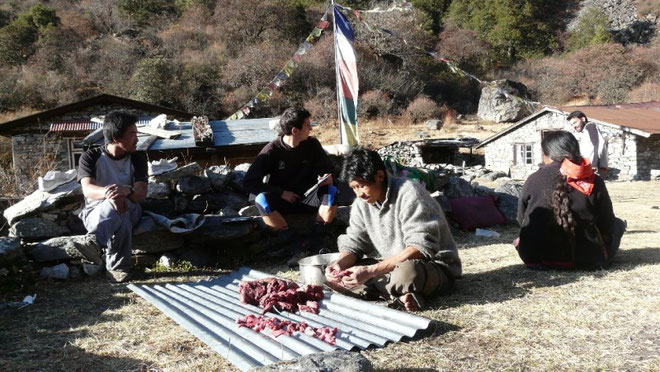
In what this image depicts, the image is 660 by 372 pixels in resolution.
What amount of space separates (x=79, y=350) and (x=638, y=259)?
4.23 m

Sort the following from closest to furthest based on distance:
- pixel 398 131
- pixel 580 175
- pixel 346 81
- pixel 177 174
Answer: pixel 580 175, pixel 177 174, pixel 346 81, pixel 398 131

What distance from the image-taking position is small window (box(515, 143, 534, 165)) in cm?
2247

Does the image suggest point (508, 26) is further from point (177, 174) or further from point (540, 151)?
point (177, 174)

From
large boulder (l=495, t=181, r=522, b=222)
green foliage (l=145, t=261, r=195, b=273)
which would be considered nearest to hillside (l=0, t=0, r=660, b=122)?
large boulder (l=495, t=181, r=522, b=222)

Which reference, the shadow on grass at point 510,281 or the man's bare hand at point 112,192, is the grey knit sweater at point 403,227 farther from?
the man's bare hand at point 112,192

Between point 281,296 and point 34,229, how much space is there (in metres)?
3.16

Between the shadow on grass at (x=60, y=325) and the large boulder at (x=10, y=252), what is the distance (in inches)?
11.0

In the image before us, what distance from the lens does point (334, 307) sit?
10.8 feet

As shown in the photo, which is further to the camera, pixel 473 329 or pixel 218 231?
pixel 218 231

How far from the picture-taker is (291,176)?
520cm

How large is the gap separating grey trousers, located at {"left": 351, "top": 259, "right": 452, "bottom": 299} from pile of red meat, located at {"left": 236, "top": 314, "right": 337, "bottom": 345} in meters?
0.62

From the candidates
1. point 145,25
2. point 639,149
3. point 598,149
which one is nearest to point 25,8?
point 145,25

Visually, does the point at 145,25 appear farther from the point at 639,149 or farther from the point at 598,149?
the point at 598,149

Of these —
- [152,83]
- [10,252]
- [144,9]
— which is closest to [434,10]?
[144,9]
